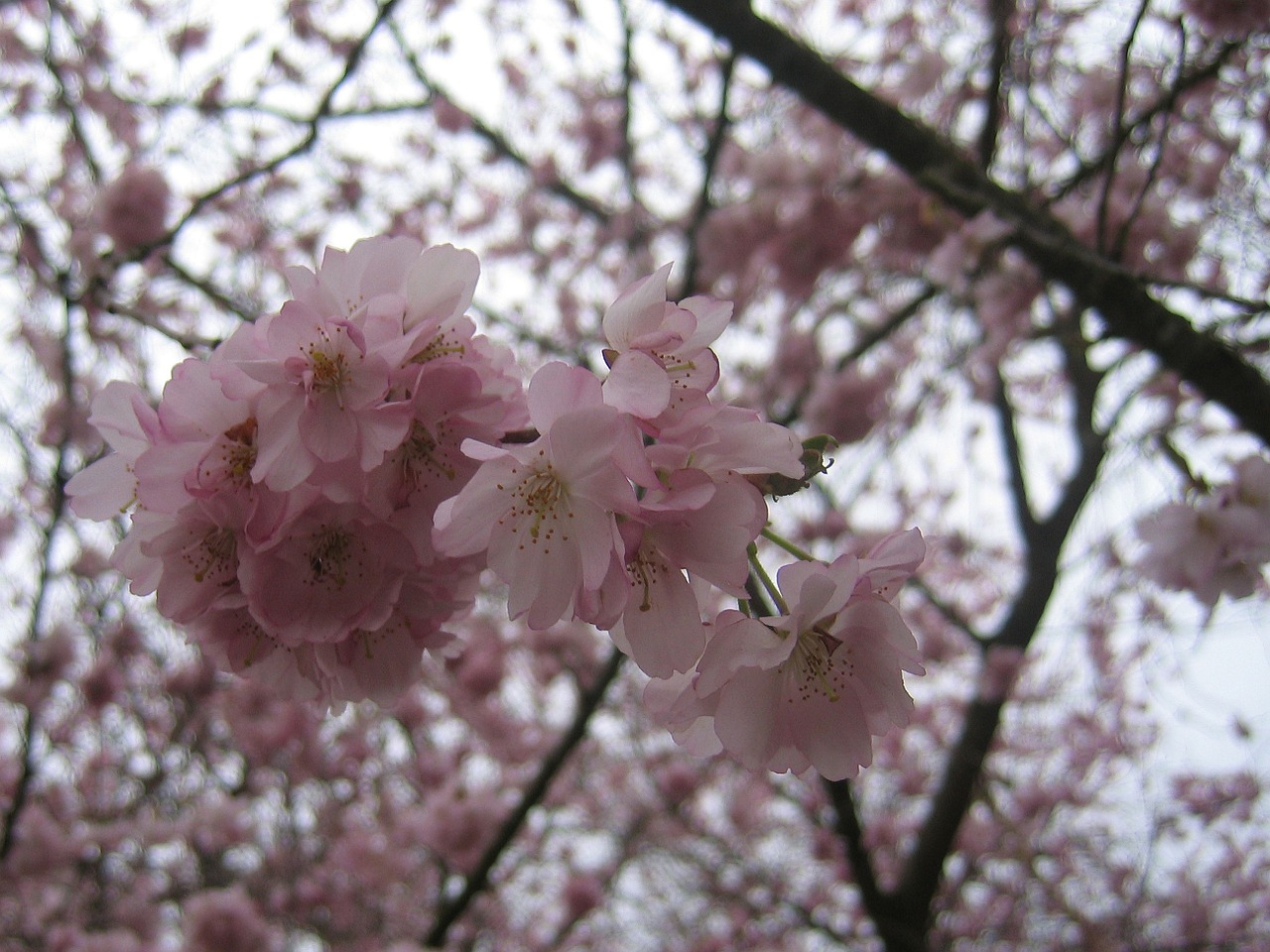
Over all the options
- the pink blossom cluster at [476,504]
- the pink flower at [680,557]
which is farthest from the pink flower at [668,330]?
the pink flower at [680,557]

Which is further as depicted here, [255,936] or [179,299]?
[179,299]

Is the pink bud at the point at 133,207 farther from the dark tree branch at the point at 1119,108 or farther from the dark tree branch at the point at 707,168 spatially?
the dark tree branch at the point at 1119,108

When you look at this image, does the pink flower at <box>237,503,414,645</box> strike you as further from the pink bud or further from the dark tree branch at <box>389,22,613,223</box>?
the dark tree branch at <box>389,22,613,223</box>

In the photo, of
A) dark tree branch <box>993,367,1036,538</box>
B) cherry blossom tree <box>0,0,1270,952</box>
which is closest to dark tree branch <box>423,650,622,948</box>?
cherry blossom tree <box>0,0,1270,952</box>

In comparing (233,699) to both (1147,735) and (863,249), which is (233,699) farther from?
(1147,735)

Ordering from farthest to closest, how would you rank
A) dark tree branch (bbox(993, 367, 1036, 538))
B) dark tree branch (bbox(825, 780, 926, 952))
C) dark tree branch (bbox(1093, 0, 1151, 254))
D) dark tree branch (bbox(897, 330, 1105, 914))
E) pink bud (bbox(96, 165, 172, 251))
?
dark tree branch (bbox(993, 367, 1036, 538)) < dark tree branch (bbox(897, 330, 1105, 914)) < dark tree branch (bbox(825, 780, 926, 952)) < pink bud (bbox(96, 165, 172, 251)) < dark tree branch (bbox(1093, 0, 1151, 254))

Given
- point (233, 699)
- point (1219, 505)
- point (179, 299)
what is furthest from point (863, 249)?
point (233, 699)

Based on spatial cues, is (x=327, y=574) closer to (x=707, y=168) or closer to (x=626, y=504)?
(x=626, y=504)
